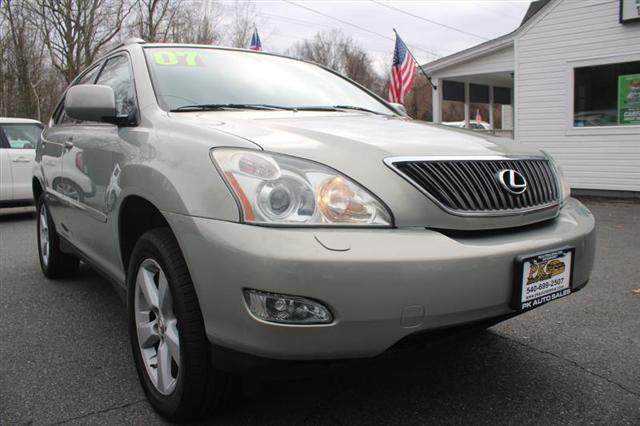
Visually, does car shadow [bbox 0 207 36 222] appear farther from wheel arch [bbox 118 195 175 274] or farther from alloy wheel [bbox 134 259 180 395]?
alloy wheel [bbox 134 259 180 395]

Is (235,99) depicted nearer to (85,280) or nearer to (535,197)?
(535,197)

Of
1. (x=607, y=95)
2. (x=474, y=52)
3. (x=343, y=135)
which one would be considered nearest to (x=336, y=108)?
(x=343, y=135)

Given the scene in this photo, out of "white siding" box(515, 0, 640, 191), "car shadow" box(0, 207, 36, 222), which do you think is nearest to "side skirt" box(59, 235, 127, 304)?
"car shadow" box(0, 207, 36, 222)

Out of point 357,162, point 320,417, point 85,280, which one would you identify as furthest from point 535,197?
point 85,280

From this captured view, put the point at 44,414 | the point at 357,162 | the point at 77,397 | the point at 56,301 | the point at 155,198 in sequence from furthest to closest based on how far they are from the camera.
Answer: the point at 56,301 < the point at 77,397 < the point at 44,414 < the point at 155,198 < the point at 357,162

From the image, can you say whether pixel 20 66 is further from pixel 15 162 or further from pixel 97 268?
pixel 97 268

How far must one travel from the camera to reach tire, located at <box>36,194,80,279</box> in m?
4.44

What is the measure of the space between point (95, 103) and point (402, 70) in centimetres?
1095

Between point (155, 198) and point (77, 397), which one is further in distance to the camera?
point (77, 397)

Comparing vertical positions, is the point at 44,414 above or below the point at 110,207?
Result: below

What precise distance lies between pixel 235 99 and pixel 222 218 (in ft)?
3.92

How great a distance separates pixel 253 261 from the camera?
178 centimetres

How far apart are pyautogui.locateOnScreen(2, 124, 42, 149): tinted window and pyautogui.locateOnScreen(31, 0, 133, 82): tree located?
22294 mm

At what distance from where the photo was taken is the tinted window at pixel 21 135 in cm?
884
